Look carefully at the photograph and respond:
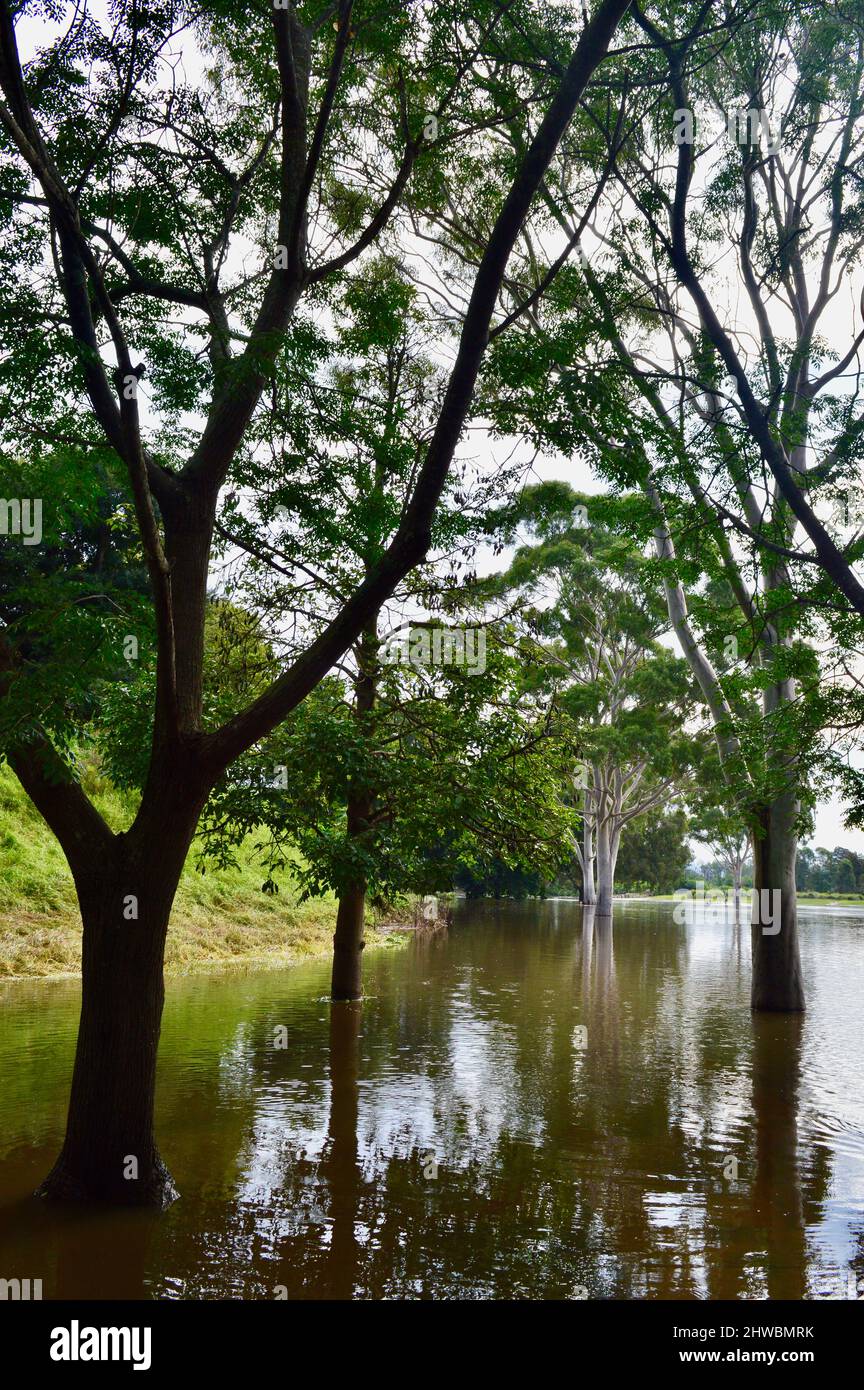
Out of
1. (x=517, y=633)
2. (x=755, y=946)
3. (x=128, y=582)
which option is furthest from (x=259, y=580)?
(x=128, y=582)

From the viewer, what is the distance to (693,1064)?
11367 mm

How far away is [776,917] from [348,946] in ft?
21.5

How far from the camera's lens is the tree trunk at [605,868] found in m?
39.2

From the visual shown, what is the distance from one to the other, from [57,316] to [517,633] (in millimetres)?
7260

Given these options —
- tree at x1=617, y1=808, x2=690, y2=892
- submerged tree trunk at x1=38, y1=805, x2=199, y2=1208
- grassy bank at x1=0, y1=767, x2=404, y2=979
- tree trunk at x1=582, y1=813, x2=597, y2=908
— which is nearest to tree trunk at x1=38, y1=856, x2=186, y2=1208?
submerged tree trunk at x1=38, y1=805, x2=199, y2=1208

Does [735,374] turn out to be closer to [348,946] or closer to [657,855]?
[348,946]

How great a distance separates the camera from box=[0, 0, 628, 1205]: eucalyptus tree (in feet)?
18.1

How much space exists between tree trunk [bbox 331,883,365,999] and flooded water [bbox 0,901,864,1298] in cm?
39

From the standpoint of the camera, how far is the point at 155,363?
24.0 feet

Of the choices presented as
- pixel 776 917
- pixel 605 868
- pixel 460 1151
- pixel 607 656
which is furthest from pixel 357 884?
pixel 605 868

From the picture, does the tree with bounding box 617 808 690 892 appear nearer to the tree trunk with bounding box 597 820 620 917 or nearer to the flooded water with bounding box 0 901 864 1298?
the tree trunk with bounding box 597 820 620 917

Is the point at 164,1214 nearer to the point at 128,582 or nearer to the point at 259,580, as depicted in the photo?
the point at 259,580

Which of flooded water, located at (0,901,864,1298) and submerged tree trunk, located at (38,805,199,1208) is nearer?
flooded water, located at (0,901,864,1298)

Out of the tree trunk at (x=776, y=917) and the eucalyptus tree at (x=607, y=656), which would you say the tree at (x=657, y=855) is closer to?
the eucalyptus tree at (x=607, y=656)
